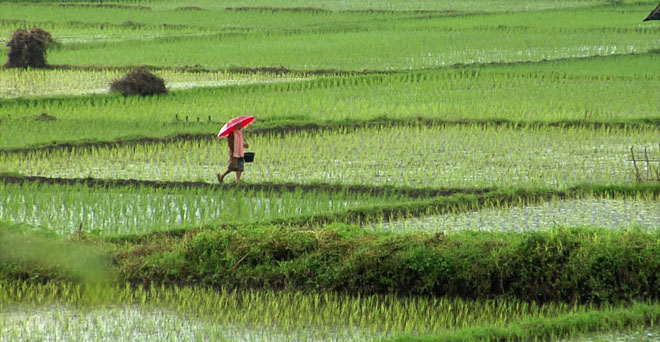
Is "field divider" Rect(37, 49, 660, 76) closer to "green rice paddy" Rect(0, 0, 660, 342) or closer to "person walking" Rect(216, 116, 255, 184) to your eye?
"green rice paddy" Rect(0, 0, 660, 342)

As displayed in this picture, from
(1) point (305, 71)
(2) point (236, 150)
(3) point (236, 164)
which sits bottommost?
(3) point (236, 164)

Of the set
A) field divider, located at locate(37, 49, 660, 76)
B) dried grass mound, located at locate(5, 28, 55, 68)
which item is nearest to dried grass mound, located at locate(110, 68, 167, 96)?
field divider, located at locate(37, 49, 660, 76)

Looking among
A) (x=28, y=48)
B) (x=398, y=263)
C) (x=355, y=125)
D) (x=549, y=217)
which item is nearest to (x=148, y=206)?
(x=398, y=263)

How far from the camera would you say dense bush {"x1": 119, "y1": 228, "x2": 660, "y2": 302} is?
5492 millimetres

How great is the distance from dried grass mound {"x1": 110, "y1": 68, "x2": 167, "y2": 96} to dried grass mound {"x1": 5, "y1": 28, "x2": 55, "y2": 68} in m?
3.30

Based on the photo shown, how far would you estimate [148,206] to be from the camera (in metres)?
7.79

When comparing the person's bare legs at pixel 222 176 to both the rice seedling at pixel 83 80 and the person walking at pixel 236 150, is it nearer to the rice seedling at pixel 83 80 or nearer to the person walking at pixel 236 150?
the person walking at pixel 236 150

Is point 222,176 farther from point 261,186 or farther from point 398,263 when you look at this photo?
point 398,263

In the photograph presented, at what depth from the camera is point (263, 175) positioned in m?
Answer: 8.88

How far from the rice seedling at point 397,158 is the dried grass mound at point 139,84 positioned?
3.34 m

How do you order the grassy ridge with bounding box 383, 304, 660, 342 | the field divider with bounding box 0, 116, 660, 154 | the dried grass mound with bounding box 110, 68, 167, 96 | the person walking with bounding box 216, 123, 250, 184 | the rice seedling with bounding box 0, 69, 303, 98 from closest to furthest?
1. the grassy ridge with bounding box 383, 304, 660, 342
2. the person walking with bounding box 216, 123, 250, 184
3. the field divider with bounding box 0, 116, 660, 154
4. the dried grass mound with bounding box 110, 68, 167, 96
5. the rice seedling with bounding box 0, 69, 303, 98

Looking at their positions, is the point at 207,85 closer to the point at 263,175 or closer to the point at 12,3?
the point at 263,175

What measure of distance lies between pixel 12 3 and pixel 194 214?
71.4 ft

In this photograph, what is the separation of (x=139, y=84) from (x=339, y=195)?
6455 millimetres
